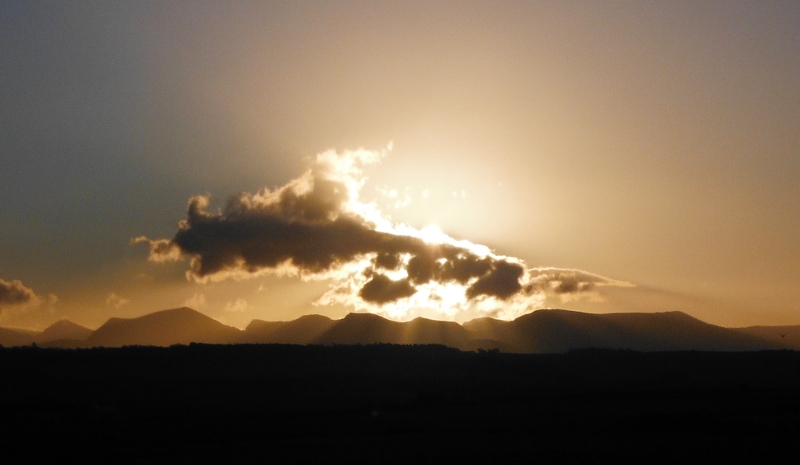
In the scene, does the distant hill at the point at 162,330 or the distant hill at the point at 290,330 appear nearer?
the distant hill at the point at 290,330

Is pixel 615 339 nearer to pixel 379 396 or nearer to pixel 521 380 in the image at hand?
pixel 521 380

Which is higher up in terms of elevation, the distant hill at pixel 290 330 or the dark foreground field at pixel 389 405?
the distant hill at pixel 290 330

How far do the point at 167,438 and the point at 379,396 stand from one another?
53.4ft

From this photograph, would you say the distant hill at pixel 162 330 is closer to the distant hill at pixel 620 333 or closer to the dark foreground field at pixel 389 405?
the distant hill at pixel 620 333

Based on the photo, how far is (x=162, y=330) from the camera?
613 ft

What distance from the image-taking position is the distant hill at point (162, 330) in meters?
175

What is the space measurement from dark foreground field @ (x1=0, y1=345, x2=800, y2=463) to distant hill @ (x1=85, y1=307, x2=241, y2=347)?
106562 millimetres

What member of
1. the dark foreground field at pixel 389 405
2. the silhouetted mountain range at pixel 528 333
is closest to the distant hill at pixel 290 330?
the silhouetted mountain range at pixel 528 333

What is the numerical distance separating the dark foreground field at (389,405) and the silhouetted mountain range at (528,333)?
75.1 metres

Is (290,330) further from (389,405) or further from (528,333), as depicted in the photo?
(389,405)

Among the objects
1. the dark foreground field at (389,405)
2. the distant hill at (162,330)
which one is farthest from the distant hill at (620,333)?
the dark foreground field at (389,405)

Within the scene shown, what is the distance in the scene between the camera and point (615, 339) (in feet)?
533

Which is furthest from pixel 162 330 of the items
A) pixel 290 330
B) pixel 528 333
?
pixel 528 333

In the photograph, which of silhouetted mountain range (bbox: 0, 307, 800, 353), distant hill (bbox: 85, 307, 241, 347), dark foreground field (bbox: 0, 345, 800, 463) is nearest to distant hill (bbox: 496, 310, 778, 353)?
silhouetted mountain range (bbox: 0, 307, 800, 353)
